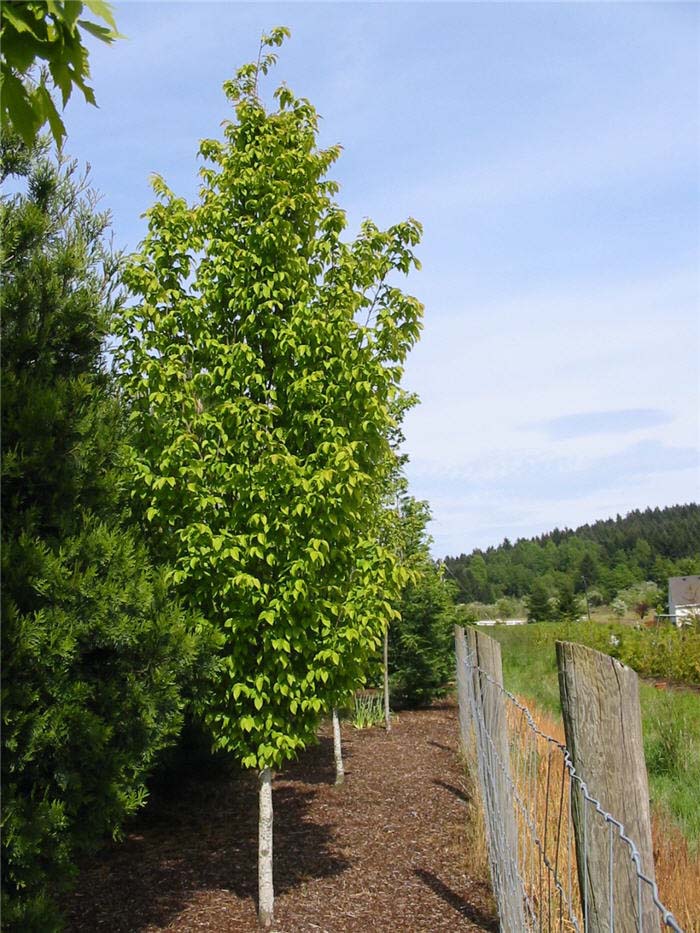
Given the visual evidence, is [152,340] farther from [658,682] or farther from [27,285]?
[658,682]

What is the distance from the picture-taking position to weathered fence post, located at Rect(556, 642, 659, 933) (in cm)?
214

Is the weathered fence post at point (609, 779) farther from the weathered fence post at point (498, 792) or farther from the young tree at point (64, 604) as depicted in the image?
the young tree at point (64, 604)

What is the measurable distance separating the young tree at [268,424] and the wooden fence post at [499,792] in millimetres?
775

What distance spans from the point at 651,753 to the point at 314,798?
3455 millimetres

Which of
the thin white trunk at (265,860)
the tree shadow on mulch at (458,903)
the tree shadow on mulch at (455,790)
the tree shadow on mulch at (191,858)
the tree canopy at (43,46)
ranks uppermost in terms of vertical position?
the tree canopy at (43,46)

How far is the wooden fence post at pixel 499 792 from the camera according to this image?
366 centimetres

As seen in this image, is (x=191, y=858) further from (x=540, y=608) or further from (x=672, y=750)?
(x=540, y=608)

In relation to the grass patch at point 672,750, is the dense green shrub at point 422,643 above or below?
above

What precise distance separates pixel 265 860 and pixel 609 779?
3605 mm

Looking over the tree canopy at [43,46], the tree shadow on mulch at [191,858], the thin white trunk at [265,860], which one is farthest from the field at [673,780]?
the tree canopy at [43,46]

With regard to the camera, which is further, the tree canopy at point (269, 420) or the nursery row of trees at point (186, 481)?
the tree canopy at point (269, 420)

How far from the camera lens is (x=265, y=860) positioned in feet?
17.0

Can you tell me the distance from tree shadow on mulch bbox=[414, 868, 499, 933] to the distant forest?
3143 inches

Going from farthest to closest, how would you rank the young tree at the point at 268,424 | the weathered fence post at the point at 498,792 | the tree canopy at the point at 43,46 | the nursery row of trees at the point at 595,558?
the nursery row of trees at the point at 595,558
the young tree at the point at 268,424
the weathered fence post at the point at 498,792
the tree canopy at the point at 43,46
